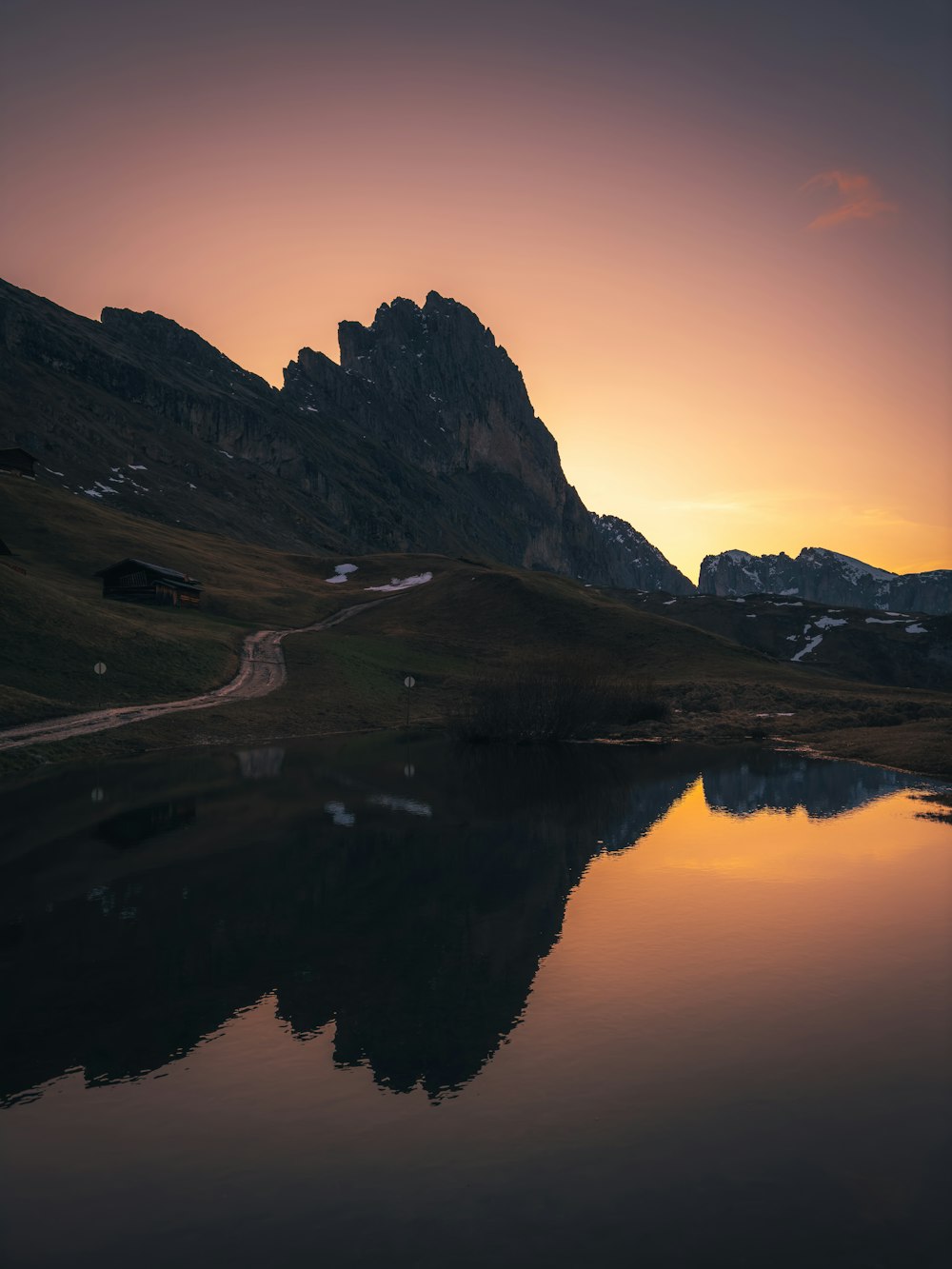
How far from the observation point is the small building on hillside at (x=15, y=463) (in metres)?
146

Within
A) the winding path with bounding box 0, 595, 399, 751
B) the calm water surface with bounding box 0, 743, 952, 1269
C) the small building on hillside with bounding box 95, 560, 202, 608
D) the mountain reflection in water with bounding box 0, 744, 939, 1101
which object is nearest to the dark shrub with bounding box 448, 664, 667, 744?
the mountain reflection in water with bounding box 0, 744, 939, 1101

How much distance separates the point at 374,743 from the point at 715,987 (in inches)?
1893

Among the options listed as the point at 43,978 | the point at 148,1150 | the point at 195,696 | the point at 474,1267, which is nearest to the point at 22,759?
the point at 195,696

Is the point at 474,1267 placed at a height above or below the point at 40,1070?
above

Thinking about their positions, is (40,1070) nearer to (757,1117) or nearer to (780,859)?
(757,1117)

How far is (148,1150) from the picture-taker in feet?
47.5

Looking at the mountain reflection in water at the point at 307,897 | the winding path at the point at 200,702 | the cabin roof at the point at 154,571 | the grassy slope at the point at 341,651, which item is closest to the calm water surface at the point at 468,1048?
the mountain reflection in water at the point at 307,897

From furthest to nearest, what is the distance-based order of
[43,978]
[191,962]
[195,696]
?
[195,696] < [191,962] < [43,978]

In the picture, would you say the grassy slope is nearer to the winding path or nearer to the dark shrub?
the winding path

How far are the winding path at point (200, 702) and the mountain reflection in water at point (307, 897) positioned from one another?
699 cm

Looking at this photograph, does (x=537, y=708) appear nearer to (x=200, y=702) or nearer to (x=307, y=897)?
(x=200, y=702)

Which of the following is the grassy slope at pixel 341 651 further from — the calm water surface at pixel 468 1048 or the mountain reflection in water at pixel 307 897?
the calm water surface at pixel 468 1048

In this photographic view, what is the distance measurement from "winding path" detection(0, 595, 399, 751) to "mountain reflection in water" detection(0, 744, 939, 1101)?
6987 millimetres

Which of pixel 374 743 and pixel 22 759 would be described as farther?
pixel 374 743
